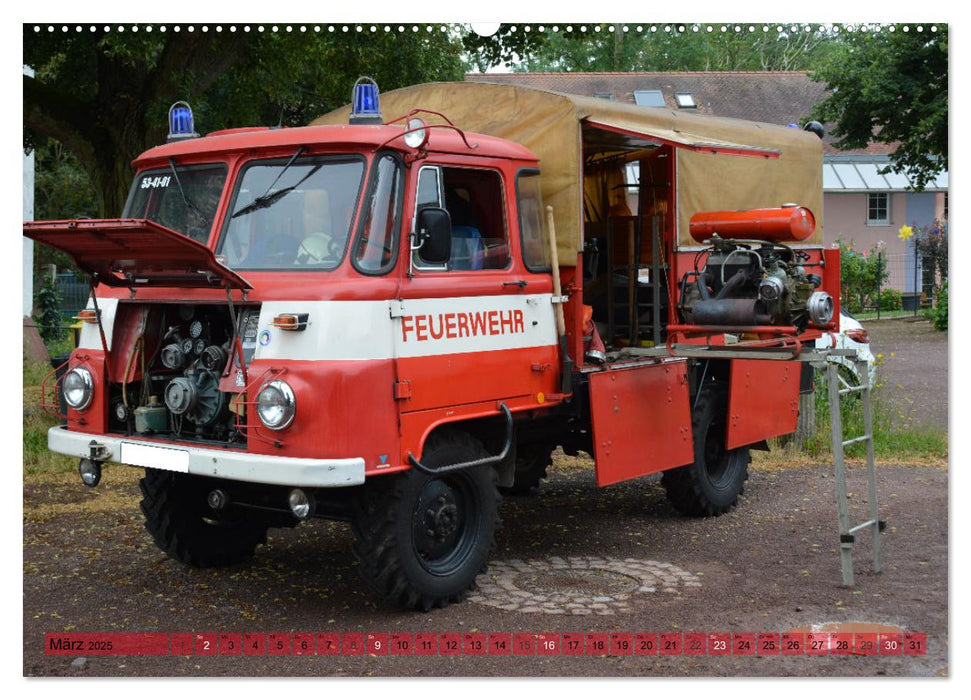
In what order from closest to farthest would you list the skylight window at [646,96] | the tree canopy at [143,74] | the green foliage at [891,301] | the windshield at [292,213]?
the windshield at [292,213], the tree canopy at [143,74], the green foliage at [891,301], the skylight window at [646,96]

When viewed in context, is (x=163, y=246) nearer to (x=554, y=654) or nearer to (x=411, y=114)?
(x=411, y=114)

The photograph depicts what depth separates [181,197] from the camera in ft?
22.1

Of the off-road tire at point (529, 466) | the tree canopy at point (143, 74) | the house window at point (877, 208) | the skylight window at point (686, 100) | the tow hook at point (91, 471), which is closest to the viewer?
the tow hook at point (91, 471)

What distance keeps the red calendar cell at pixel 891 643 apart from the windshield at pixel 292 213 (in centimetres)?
345

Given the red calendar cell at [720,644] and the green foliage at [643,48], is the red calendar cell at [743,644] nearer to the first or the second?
the red calendar cell at [720,644]

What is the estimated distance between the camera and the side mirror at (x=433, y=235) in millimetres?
6051

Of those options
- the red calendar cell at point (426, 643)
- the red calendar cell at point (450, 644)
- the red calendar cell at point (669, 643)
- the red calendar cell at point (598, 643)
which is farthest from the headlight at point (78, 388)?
the red calendar cell at point (669, 643)

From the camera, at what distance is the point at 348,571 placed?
7.40 m

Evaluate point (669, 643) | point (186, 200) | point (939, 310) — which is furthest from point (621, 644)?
point (939, 310)

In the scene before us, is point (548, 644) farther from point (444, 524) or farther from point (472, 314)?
point (472, 314)

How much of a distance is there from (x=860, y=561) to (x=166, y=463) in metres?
4.55

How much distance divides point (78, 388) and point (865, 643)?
4613 millimetres

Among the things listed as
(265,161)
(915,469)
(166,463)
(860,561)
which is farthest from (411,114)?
(915,469)

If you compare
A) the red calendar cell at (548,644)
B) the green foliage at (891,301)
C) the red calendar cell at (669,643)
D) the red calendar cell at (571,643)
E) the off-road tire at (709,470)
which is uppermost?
the green foliage at (891,301)
